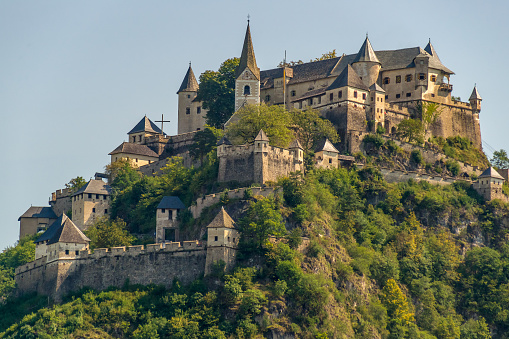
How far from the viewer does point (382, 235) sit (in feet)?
299

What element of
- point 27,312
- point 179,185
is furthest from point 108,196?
point 27,312

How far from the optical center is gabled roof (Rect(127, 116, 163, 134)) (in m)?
113

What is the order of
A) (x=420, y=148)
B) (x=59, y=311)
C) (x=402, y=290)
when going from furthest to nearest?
(x=420, y=148), (x=402, y=290), (x=59, y=311)

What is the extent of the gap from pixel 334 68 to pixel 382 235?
24.2 m

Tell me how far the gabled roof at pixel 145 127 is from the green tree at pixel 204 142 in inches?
502

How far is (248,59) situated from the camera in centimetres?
10756

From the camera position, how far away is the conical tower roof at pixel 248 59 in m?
107

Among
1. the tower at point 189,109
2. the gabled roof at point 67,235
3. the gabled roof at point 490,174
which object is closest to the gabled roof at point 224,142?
the gabled roof at point 67,235

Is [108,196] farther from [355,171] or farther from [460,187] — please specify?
[460,187]

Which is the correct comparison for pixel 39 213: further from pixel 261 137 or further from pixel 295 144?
pixel 295 144

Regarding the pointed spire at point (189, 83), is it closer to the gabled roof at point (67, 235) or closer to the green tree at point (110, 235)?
the green tree at point (110, 235)

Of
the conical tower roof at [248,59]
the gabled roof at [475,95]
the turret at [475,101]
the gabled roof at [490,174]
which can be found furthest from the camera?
the gabled roof at [475,95]

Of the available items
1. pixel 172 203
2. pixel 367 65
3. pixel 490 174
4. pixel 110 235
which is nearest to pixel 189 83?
pixel 367 65

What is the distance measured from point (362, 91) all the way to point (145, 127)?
22.9 meters
